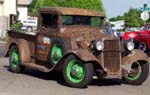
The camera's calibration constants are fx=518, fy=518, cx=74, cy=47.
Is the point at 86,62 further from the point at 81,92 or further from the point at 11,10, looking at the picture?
A: the point at 11,10

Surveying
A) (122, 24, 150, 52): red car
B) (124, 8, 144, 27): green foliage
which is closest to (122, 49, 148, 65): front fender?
(122, 24, 150, 52): red car

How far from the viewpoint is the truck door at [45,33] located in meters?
13.1

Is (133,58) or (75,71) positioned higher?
(133,58)

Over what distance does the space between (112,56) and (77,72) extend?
36.0 inches

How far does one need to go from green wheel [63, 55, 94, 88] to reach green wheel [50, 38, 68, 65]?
0.46 meters

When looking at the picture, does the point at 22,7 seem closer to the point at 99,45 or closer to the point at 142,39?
the point at 142,39

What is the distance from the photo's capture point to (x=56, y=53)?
41.4ft

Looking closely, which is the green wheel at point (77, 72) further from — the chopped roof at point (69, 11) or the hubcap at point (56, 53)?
the chopped roof at point (69, 11)

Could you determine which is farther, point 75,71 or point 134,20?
point 134,20

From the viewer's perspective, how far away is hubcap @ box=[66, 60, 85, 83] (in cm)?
1177

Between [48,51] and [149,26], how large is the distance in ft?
51.1

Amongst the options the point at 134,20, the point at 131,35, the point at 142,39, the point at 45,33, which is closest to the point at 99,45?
the point at 45,33

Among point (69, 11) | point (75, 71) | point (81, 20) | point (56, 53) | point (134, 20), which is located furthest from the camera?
point (134, 20)

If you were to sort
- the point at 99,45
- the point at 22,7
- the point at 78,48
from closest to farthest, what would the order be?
the point at 99,45
the point at 78,48
the point at 22,7
